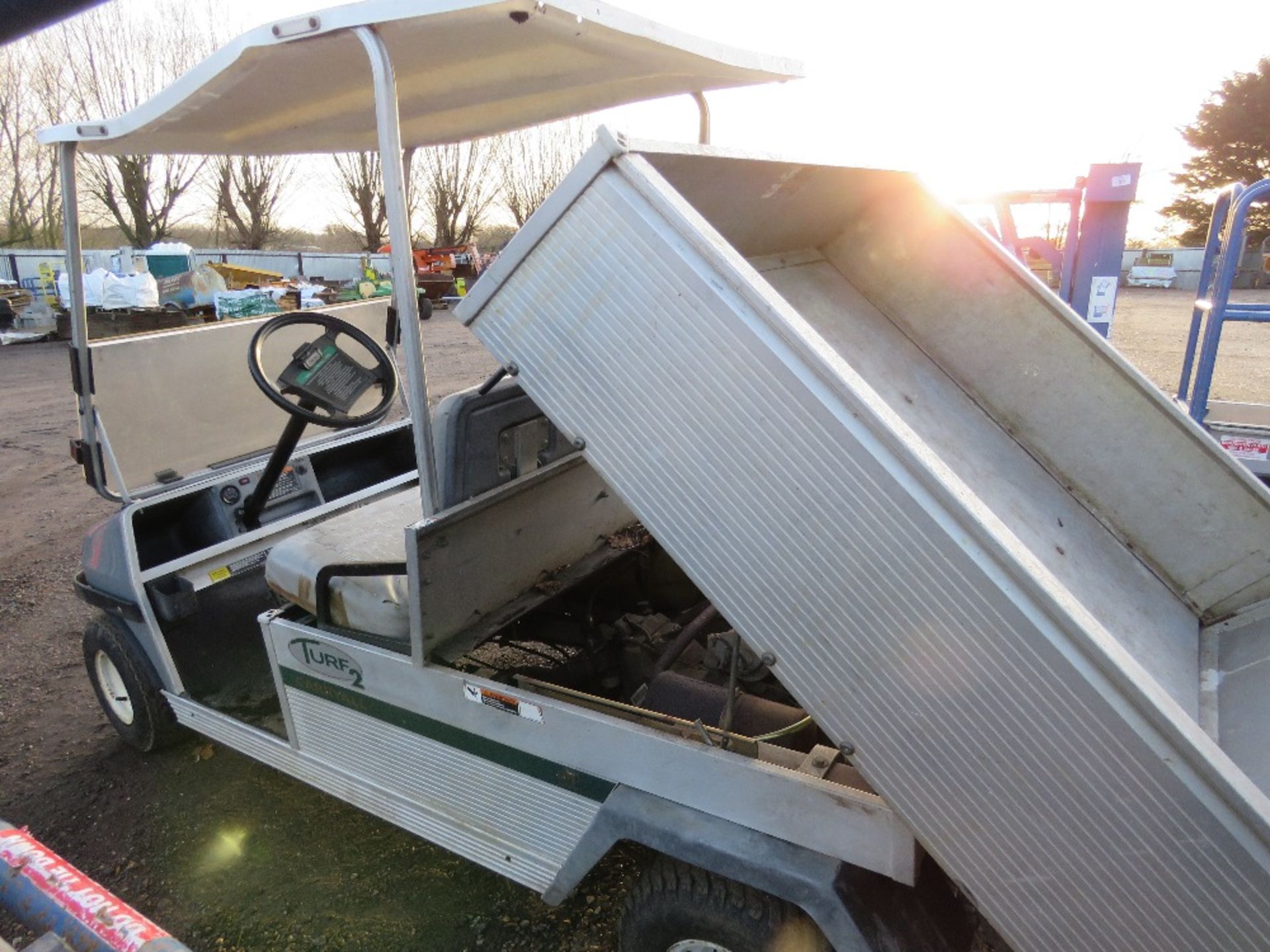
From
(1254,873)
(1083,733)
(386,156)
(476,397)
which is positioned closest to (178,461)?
(476,397)

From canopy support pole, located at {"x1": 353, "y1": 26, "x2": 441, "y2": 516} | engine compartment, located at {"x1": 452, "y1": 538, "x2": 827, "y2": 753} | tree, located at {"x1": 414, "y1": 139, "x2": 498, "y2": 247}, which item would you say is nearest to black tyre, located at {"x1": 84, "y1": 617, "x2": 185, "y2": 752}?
engine compartment, located at {"x1": 452, "y1": 538, "x2": 827, "y2": 753}

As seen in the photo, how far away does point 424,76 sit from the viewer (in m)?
2.26

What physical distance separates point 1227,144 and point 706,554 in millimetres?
37296

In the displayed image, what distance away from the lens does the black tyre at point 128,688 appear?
312cm

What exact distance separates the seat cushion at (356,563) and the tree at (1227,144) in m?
33.7

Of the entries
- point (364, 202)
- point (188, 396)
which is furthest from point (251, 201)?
point (188, 396)

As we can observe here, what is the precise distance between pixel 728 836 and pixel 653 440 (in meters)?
0.89

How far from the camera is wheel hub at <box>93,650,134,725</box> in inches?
130

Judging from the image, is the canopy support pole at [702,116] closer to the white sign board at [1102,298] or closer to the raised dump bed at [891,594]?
the raised dump bed at [891,594]

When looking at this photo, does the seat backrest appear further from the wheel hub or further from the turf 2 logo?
the wheel hub

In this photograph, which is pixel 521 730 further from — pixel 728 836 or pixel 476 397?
pixel 476 397

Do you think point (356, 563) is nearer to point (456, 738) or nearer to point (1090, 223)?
point (456, 738)

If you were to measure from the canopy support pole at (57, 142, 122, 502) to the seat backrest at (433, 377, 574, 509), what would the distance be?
1563 millimetres

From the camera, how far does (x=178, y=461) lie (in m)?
3.43
